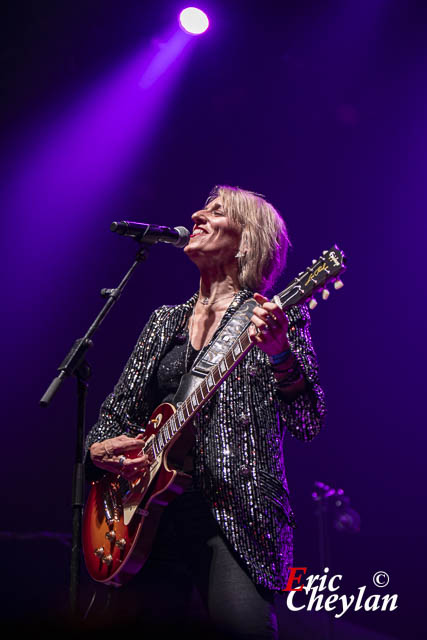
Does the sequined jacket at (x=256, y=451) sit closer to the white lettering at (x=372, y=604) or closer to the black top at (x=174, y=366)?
the black top at (x=174, y=366)

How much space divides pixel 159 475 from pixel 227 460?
0.27 m

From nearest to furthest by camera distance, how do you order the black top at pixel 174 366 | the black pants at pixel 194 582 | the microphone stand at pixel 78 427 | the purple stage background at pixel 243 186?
the black pants at pixel 194 582 → the microphone stand at pixel 78 427 → the black top at pixel 174 366 → the purple stage background at pixel 243 186

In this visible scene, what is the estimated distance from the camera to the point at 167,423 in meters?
2.29

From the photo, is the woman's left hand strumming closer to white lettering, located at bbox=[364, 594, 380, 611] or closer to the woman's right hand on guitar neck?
the woman's right hand on guitar neck

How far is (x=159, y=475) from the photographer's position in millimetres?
2160

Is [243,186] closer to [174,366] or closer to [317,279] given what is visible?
[174,366]

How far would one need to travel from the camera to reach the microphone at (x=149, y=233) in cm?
251

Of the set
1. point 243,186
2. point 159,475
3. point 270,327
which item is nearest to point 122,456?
point 159,475

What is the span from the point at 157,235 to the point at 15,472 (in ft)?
10.1

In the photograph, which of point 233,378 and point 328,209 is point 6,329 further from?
point 233,378

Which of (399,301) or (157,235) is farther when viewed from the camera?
(399,301)

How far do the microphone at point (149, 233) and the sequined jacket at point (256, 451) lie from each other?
425 mm

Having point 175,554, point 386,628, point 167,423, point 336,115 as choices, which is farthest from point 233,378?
point 386,628

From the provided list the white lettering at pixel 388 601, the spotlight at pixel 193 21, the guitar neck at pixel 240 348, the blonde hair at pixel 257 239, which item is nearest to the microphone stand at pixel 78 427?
the guitar neck at pixel 240 348
